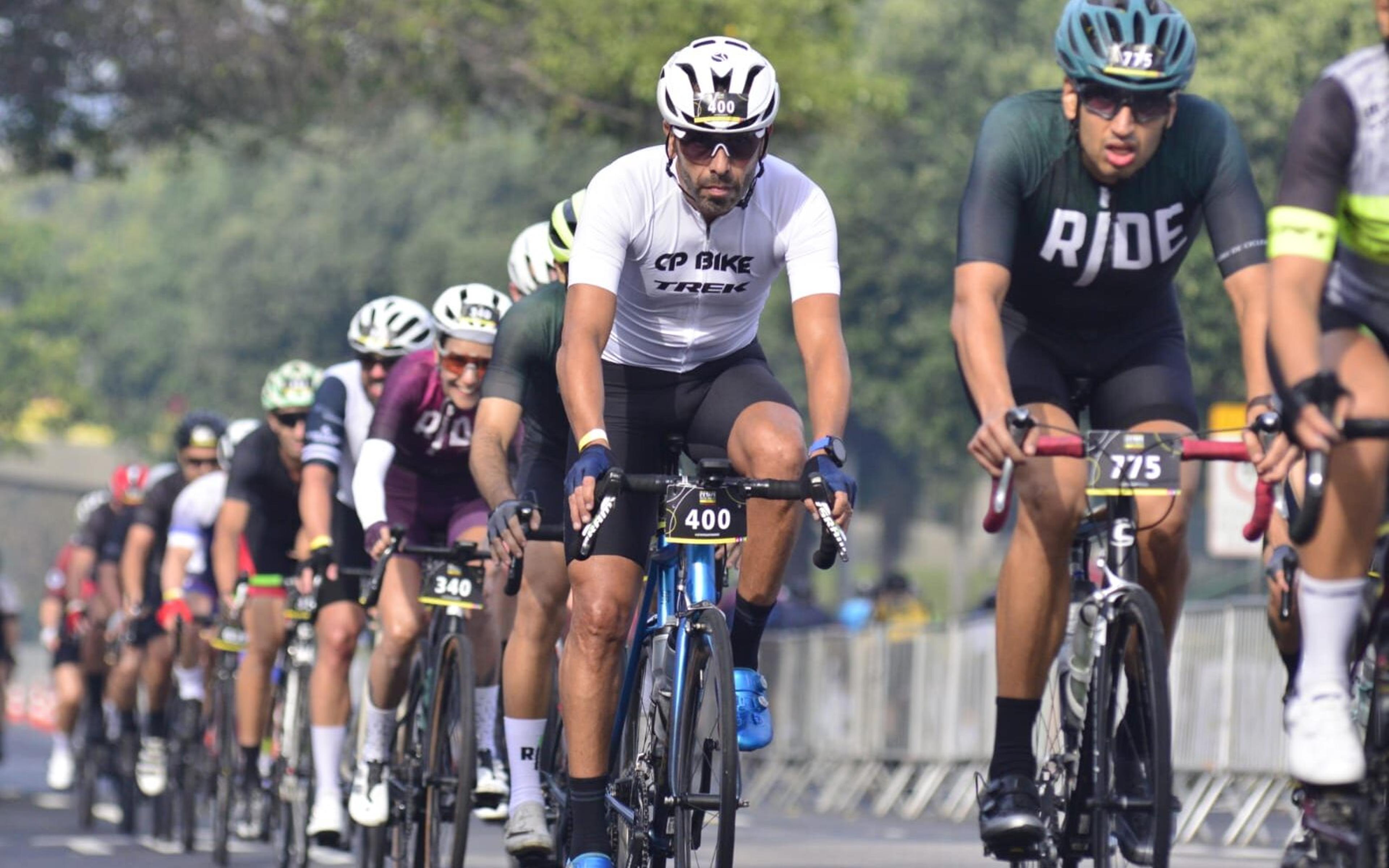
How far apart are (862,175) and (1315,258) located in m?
50.9

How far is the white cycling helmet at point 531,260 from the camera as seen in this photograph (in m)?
10.3

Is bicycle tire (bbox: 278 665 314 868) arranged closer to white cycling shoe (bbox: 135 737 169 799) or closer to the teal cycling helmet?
white cycling shoe (bbox: 135 737 169 799)

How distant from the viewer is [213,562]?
1564 centimetres

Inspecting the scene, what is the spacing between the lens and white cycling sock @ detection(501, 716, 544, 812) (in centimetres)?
884

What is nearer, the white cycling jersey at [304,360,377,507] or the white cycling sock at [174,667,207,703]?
the white cycling jersey at [304,360,377,507]

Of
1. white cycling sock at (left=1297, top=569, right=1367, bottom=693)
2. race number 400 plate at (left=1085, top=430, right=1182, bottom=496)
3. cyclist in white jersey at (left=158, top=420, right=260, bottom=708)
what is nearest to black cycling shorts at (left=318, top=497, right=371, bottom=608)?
cyclist in white jersey at (left=158, top=420, right=260, bottom=708)

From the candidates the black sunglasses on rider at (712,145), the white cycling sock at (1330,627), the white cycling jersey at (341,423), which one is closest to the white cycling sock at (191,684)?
the white cycling jersey at (341,423)

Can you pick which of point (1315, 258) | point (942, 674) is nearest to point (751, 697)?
point (1315, 258)

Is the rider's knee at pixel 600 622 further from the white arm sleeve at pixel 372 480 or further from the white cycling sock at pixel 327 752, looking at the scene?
the white cycling sock at pixel 327 752

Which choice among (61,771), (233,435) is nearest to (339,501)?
(233,435)

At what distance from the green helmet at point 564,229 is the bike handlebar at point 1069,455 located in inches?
121

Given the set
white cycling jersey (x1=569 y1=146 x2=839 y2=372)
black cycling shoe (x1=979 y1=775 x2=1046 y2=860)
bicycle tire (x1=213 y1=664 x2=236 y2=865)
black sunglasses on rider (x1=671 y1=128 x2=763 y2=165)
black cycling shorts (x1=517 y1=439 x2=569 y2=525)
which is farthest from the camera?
bicycle tire (x1=213 y1=664 x2=236 y2=865)

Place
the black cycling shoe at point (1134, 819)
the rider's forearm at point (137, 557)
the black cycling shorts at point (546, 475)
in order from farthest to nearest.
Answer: the rider's forearm at point (137, 557)
the black cycling shorts at point (546, 475)
the black cycling shoe at point (1134, 819)

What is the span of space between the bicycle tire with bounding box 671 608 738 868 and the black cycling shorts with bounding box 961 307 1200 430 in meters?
1.08
